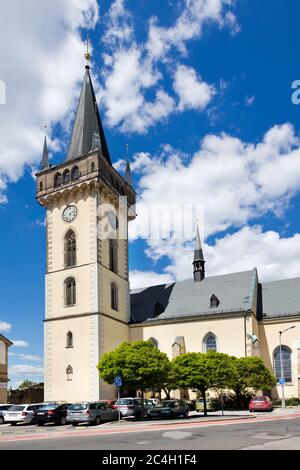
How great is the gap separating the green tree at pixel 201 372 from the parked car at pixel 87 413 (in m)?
6.04

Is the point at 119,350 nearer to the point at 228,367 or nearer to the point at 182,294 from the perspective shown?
the point at 228,367

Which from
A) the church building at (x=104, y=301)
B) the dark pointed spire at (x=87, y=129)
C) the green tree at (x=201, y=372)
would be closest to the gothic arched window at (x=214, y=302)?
the church building at (x=104, y=301)

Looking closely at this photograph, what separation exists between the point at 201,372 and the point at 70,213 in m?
21.1

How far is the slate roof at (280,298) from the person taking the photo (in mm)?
45781

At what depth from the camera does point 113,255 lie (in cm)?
4700

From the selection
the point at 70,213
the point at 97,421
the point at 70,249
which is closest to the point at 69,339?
the point at 70,249

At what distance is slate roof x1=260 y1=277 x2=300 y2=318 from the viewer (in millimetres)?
45781

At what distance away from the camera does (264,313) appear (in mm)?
46969

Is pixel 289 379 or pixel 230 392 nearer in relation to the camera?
pixel 230 392

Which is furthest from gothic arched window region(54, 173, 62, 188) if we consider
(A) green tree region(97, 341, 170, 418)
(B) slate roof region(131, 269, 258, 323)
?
(A) green tree region(97, 341, 170, 418)

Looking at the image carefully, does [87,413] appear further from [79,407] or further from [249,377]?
[249,377]

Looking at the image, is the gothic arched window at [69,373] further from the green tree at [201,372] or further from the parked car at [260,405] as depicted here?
the parked car at [260,405]

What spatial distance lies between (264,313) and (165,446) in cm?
3496
